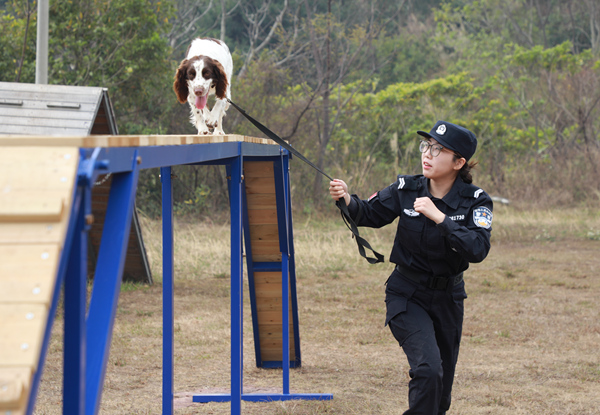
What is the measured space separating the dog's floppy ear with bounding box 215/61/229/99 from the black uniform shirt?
1154 millimetres

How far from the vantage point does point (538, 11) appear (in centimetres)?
2827

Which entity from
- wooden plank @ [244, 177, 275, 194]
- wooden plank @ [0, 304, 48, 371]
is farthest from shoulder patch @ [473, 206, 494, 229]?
wooden plank @ [0, 304, 48, 371]

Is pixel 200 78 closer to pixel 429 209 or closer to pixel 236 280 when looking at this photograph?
pixel 236 280

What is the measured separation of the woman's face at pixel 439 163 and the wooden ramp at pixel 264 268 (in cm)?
150

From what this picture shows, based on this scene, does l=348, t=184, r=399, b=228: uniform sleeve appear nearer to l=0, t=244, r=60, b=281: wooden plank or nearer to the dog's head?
the dog's head

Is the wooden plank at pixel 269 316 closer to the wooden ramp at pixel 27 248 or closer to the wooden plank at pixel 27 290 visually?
the wooden ramp at pixel 27 248

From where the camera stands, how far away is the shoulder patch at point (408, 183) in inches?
145

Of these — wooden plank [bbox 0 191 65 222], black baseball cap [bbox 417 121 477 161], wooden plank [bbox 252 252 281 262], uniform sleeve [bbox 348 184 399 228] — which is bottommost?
wooden plank [bbox 0 191 65 222]

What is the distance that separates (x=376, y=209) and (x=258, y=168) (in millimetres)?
1356

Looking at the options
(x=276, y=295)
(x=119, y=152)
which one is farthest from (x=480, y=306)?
(x=119, y=152)

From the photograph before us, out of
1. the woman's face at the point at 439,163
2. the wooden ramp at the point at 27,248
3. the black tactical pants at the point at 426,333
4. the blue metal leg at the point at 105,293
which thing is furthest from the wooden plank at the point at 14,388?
the woman's face at the point at 439,163

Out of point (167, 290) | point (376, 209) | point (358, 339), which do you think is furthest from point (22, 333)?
point (358, 339)

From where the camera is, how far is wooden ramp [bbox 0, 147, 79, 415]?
3.90 feet

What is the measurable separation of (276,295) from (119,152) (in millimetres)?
3852
